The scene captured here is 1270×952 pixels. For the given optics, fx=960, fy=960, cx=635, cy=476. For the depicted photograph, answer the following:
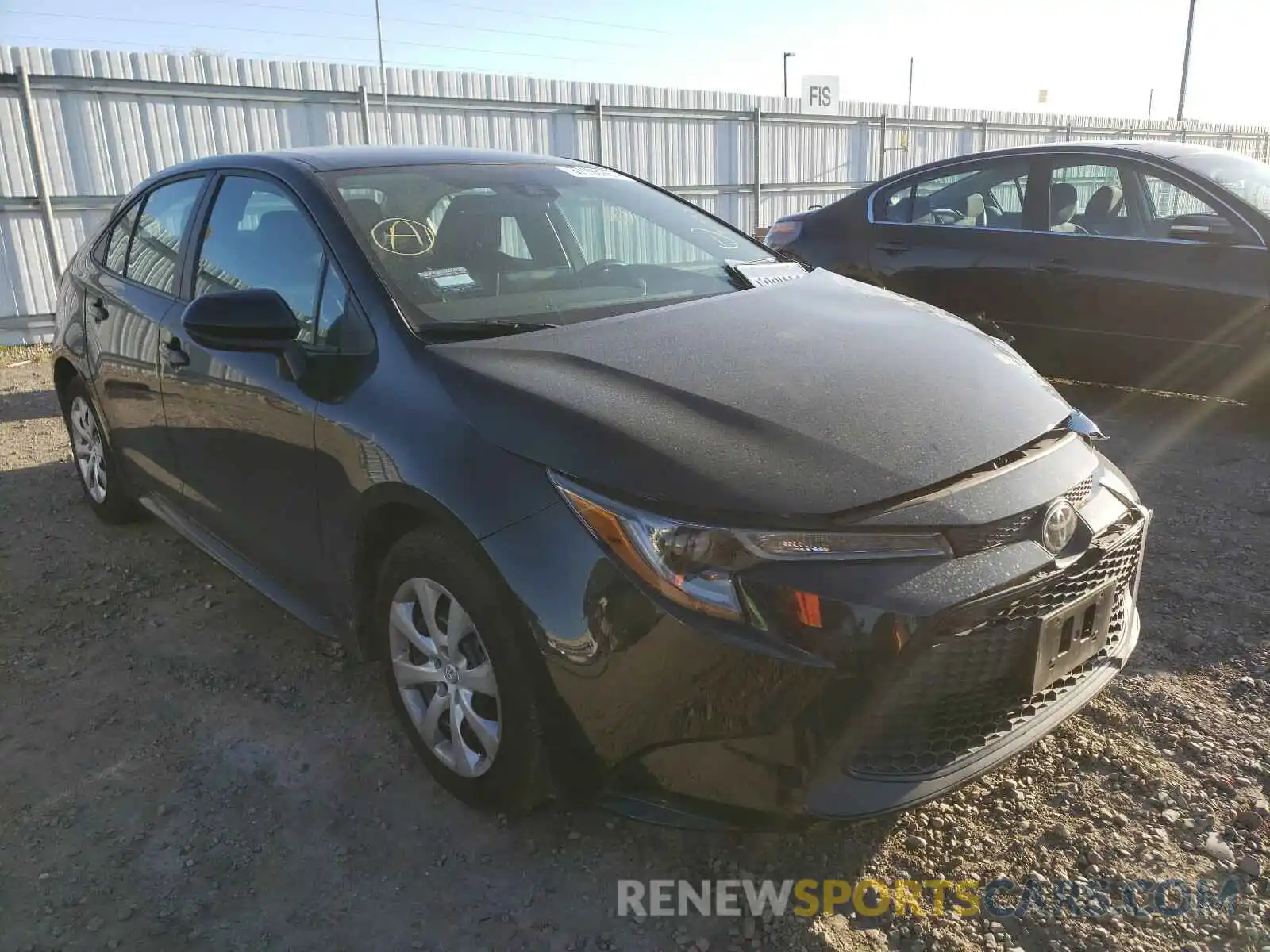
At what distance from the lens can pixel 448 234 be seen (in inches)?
111

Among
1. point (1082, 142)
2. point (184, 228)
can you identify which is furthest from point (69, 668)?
point (1082, 142)

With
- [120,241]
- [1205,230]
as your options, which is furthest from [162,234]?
[1205,230]

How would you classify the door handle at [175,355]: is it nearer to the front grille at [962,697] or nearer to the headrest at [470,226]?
the headrest at [470,226]

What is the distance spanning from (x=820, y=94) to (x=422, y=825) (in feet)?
58.0

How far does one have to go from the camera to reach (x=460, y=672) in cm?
224

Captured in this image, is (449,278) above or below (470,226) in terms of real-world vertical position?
below

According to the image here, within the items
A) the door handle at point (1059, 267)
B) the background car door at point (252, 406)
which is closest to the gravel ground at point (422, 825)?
the background car door at point (252, 406)

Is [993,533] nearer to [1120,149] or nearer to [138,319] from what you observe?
[138,319]

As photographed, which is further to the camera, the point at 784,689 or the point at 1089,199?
the point at 1089,199

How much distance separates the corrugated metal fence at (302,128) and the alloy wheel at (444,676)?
8.17 metres

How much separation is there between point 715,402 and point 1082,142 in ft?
15.2

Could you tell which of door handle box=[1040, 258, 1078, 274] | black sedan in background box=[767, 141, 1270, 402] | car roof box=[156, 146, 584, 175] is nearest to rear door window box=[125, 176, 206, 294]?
car roof box=[156, 146, 584, 175]

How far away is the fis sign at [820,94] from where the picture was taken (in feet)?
51.2

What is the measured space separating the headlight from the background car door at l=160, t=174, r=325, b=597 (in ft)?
3.72
